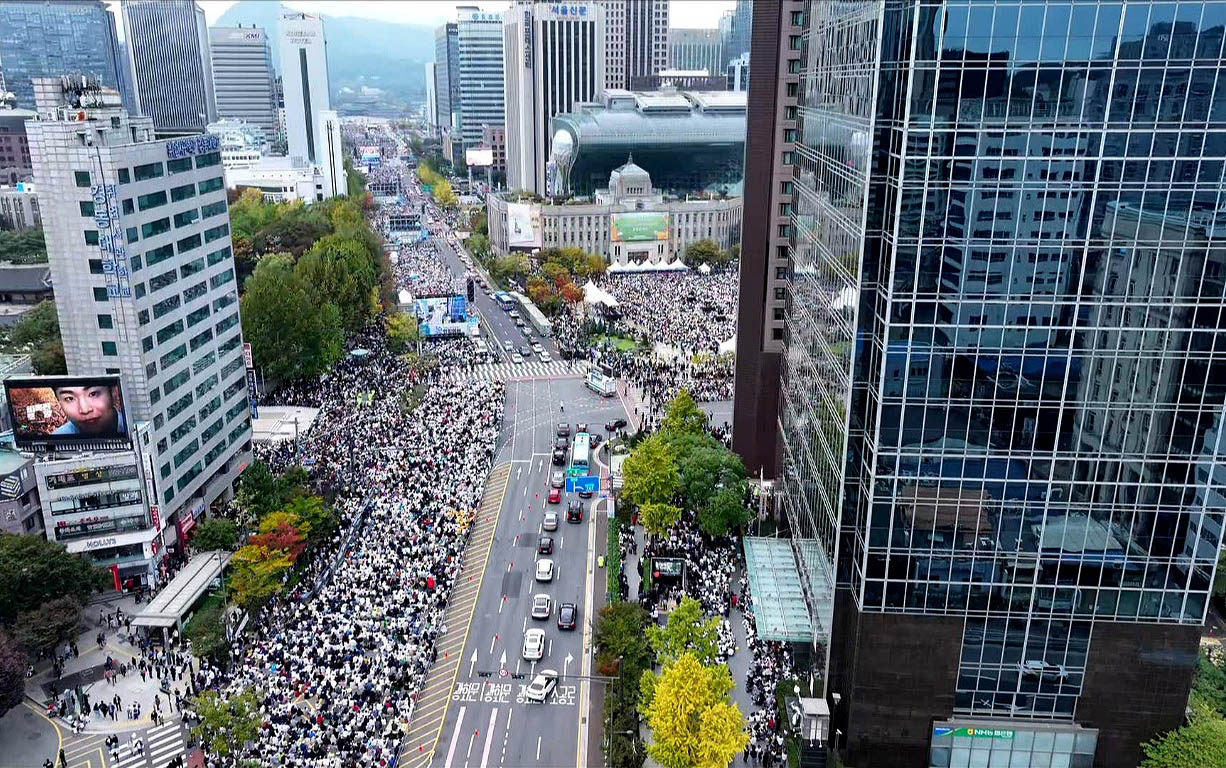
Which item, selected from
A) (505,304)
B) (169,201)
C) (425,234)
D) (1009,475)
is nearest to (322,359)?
(169,201)

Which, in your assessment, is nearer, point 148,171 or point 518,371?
point 148,171

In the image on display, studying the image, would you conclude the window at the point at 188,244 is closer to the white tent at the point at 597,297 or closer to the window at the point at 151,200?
the window at the point at 151,200

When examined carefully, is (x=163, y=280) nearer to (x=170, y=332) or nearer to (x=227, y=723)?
(x=170, y=332)

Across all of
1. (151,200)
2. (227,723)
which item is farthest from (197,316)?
(227,723)

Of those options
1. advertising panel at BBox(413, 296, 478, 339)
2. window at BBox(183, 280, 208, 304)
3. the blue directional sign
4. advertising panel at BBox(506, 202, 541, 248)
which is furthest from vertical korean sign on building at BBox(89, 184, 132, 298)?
advertising panel at BBox(506, 202, 541, 248)

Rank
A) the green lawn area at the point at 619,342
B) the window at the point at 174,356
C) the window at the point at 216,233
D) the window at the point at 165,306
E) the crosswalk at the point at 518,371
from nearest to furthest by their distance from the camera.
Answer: the window at the point at 165,306
the window at the point at 174,356
the window at the point at 216,233
the crosswalk at the point at 518,371
the green lawn area at the point at 619,342

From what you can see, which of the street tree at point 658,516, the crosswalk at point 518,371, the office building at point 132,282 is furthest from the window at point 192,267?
the street tree at point 658,516
